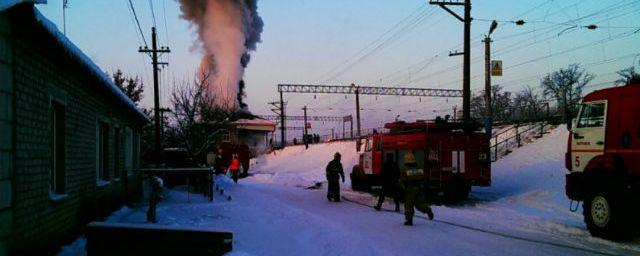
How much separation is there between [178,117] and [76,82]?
27.0 meters

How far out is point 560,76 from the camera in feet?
212

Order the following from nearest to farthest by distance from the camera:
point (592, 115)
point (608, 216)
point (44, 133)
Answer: point (44, 133) < point (608, 216) < point (592, 115)

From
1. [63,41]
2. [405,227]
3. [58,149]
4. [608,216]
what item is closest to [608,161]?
[608,216]

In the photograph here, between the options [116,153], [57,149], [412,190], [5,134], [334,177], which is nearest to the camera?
[5,134]

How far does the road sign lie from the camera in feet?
92.2

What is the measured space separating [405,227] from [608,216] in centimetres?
375

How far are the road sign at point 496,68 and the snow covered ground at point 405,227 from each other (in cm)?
534

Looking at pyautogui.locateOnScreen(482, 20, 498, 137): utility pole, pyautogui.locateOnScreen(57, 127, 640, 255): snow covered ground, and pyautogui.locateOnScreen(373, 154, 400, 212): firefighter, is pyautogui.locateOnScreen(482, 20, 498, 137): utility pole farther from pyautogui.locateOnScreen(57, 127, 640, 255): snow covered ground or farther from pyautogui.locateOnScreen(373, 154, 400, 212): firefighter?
pyautogui.locateOnScreen(373, 154, 400, 212): firefighter

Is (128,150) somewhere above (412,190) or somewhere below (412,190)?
above

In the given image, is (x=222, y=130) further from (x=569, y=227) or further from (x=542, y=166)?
(x=569, y=227)

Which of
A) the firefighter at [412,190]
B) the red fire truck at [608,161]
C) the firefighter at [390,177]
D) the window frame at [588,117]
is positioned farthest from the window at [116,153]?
the window frame at [588,117]

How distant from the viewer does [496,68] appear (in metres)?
28.3

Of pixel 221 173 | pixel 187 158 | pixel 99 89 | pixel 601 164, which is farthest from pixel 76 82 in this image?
pixel 221 173

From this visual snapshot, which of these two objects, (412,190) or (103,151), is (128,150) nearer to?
(103,151)
